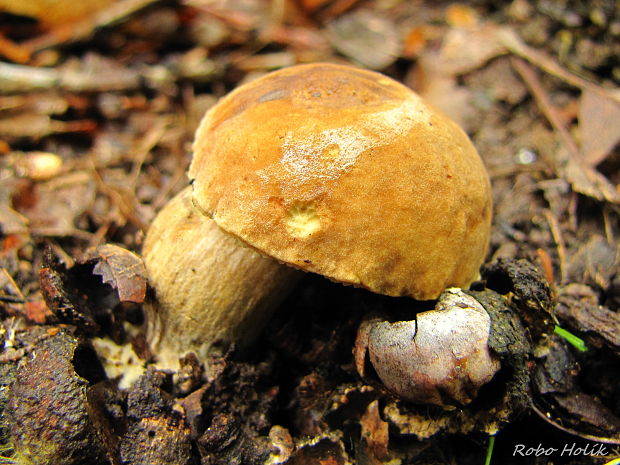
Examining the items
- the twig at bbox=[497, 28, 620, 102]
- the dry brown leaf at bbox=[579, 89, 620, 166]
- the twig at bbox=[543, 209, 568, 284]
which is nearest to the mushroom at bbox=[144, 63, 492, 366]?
the twig at bbox=[543, 209, 568, 284]

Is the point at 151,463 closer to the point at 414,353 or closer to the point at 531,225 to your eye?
the point at 414,353

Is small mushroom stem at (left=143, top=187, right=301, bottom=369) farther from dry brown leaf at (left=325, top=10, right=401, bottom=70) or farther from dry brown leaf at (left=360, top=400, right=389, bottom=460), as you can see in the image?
dry brown leaf at (left=325, top=10, right=401, bottom=70)

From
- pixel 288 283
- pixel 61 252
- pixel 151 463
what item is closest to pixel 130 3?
pixel 61 252

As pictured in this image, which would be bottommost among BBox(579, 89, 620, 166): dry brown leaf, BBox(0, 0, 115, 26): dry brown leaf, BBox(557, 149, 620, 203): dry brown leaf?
BBox(557, 149, 620, 203): dry brown leaf

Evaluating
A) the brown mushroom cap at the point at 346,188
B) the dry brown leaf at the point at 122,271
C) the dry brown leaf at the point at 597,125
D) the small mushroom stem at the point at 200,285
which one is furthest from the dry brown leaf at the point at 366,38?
the dry brown leaf at the point at 122,271

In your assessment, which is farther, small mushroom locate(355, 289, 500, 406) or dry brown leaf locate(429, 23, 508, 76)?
dry brown leaf locate(429, 23, 508, 76)

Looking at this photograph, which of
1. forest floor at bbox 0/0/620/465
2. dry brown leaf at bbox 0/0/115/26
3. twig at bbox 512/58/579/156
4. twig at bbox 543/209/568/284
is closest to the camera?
forest floor at bbox 0/0/620/465

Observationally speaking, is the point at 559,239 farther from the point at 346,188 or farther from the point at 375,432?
the point at 346,188
